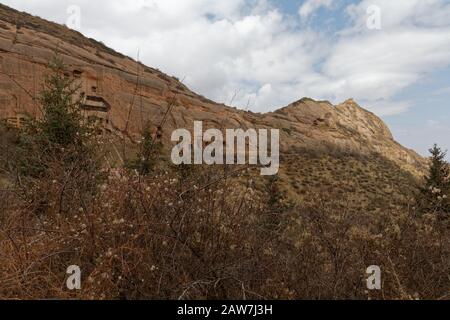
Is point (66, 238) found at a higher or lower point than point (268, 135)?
lower

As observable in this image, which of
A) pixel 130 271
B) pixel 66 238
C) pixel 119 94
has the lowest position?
pixel 130 271

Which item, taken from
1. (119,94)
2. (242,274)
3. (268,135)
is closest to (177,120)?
(119,94)

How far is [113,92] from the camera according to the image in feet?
88.4

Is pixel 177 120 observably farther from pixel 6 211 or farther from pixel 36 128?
pixel 6 211

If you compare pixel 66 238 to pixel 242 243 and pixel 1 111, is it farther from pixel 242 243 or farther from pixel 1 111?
pixel 1 111

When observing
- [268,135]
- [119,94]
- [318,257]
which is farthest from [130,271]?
[268,135]

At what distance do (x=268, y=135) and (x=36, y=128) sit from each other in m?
24.4

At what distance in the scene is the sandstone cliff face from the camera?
23.0 m

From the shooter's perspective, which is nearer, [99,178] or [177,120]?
[99,178]

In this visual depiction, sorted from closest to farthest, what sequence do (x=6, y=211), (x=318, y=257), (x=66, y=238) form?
1. (x=66, y=238)
2. (x=318, y=257)
3. (x=6, y=211)

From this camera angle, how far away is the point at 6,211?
194 inches

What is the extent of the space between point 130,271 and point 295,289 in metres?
1.53

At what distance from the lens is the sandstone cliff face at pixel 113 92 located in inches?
Result: 907
